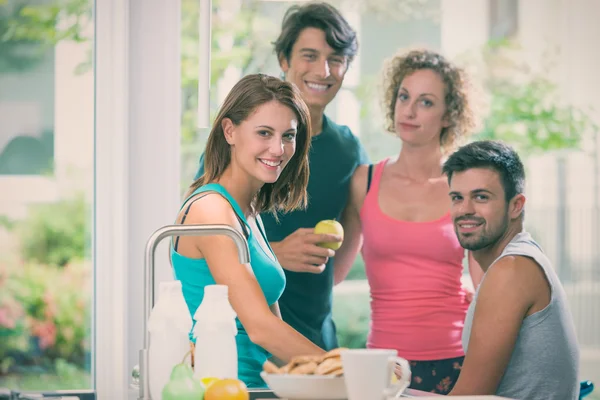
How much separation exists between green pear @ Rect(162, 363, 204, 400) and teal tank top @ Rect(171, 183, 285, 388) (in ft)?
1.34

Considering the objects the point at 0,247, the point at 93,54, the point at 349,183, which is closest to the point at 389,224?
the point at 349,183

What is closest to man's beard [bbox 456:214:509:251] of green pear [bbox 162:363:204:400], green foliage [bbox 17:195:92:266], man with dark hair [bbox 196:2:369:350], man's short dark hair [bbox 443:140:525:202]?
man's short dark hair [bbox 443:140:525:202]

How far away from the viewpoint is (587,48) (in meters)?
3.80

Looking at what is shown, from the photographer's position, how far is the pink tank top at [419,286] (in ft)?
8.66

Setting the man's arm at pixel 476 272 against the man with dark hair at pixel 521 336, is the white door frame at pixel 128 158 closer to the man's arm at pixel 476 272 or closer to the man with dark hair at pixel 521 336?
the man's arm at pixel 476 272

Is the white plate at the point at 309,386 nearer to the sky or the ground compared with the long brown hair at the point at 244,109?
nearer to the ground

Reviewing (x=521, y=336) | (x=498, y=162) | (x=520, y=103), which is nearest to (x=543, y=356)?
(x=521, y=336)

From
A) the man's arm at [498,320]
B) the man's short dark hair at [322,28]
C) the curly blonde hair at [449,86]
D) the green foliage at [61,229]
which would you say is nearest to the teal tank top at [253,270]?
the man's arm at [498,320]

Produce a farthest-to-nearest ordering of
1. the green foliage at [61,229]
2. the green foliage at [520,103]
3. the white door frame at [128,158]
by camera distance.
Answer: the green foliage at [520,103]
the green foliage at [61,229]
the white door frame at [128,158]

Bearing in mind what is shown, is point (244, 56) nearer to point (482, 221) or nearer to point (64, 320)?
point (64, 320)

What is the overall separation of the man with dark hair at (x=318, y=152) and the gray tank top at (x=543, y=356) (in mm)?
748

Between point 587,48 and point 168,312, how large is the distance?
2959 mm

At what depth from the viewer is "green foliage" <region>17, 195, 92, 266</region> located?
3.09m

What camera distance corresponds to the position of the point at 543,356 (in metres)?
1.98
